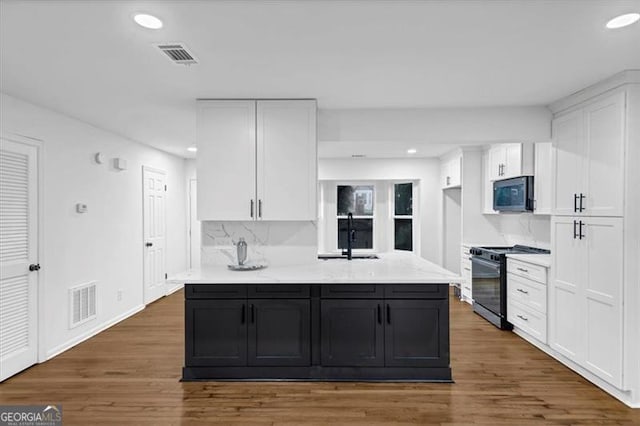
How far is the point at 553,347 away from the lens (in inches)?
143

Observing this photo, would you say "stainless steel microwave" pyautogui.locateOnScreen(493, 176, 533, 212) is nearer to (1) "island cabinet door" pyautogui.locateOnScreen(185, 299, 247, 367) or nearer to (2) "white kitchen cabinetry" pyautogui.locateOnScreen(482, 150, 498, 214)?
(2) "white kitchen cabinetry" pyautogui.locateOnScreen(482, 150, 498, 214)

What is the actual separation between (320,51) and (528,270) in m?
3.23

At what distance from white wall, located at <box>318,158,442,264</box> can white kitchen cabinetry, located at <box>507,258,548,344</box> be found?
2465mm

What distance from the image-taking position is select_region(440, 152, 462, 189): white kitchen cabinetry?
5.96 m

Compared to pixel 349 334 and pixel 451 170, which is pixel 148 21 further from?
pixel 451 170

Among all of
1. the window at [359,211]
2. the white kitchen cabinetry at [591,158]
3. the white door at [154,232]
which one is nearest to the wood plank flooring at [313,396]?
the white kitchen cabinetry at [591,158]

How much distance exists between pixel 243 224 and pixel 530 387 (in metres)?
2.90

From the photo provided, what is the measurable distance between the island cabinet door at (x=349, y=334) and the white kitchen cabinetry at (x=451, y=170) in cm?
355

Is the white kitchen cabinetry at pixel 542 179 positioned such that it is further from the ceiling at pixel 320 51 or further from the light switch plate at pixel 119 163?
the light switch plate at pixel 119 163

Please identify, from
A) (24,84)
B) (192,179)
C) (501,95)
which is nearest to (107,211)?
(24,84)

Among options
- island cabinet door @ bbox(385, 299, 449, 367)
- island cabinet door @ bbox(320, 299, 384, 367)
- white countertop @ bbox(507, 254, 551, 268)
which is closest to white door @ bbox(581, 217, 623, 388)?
white countertop @ bbox(507, 254, 551, 268)

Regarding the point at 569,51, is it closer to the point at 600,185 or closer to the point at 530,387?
the point at 600,185

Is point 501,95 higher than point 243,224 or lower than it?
higher

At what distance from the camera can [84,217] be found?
13.9 ft
